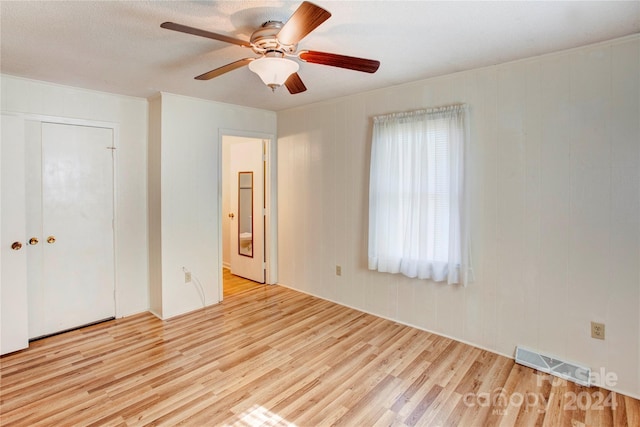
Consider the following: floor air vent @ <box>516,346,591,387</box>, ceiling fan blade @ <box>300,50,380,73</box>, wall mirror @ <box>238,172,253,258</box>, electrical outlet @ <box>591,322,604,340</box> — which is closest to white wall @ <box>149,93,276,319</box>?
wall mirror @ <box>238,172,253,258</box>

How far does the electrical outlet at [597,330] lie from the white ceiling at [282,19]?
1.96 meters

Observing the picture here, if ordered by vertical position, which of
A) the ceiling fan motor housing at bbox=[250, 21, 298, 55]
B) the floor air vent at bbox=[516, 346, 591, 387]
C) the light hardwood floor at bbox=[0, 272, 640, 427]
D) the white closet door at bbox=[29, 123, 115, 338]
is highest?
the ceiling fan motor housing at bbox=[250, 21, 298, 55]

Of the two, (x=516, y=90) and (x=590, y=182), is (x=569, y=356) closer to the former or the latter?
(x=590, y=182)

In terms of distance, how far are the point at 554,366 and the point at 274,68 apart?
9.47 feet

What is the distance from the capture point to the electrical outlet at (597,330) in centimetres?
240

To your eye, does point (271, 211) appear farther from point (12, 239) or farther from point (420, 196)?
point (12, 239)

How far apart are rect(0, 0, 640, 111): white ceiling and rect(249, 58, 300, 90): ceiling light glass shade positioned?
0.24m

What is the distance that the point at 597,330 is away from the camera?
2414 millimetres

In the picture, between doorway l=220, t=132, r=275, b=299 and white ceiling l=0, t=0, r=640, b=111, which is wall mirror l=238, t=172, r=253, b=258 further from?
white ceiling l=0, t=0, r=640, b=111

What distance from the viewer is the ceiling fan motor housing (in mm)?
1907

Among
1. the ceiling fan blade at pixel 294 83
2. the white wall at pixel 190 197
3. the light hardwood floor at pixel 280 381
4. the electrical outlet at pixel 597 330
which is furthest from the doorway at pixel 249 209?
the electrical outlet at pixel 597 330

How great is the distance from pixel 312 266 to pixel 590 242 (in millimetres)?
2816

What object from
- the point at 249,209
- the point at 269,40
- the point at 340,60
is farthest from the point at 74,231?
the point at 340,60

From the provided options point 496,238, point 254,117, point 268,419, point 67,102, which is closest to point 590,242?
point 496,238
